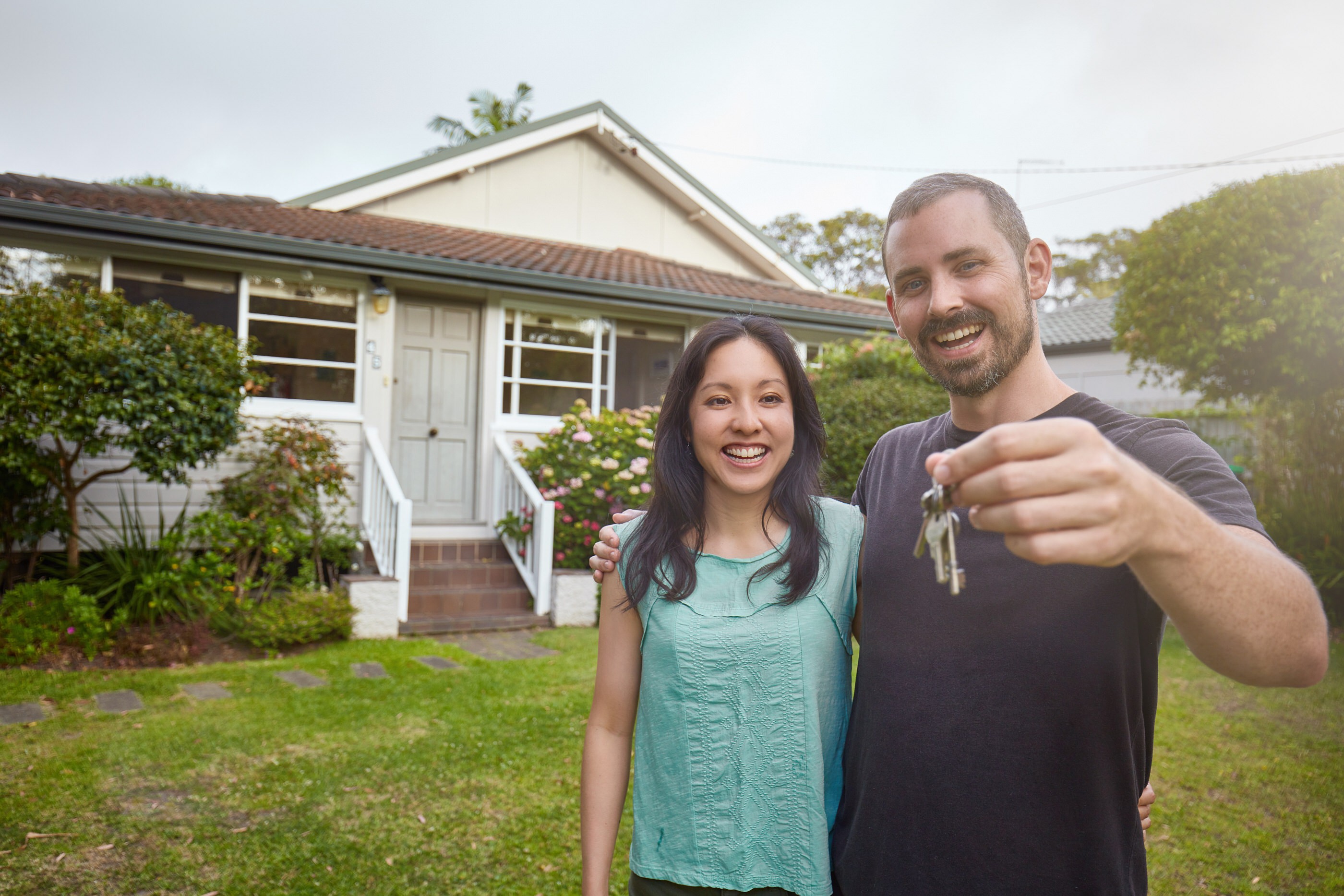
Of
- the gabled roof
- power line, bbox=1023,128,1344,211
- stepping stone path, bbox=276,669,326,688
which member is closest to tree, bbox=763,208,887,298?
power line, bbox=1023,128,1344,211

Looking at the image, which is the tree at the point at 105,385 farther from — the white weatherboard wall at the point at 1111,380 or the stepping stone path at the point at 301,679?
the white weatherboard wall at the point at 1111,380

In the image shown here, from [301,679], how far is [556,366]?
5153 mm

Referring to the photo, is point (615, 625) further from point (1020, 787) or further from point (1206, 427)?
point (1206, 427)

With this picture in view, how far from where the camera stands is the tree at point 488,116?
70.3 feet

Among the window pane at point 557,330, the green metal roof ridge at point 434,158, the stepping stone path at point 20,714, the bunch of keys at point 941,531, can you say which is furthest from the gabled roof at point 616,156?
the bunch of keys at point 941,531

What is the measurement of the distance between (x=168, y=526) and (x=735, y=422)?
752 cm

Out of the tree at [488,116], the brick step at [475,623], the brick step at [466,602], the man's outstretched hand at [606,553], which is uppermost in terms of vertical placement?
the tree at [488,116]

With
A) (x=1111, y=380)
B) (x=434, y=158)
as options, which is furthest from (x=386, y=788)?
(x=1111, y=380)

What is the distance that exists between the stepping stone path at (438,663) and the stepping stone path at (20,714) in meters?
2.24

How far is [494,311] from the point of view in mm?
9375

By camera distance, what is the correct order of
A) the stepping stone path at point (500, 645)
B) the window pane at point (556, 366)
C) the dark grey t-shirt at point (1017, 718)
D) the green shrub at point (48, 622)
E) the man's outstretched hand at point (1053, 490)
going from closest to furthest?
1. the man's outstretched hand at point (1053, 490)
2. the dark grey t-shirt at point (1017, 718)
3. the green shrub at point (48, 622)
4. the stepping stone path at point (500, 645)
5. the window pane at point (556, 366)

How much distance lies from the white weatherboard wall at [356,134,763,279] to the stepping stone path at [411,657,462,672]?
673 cm

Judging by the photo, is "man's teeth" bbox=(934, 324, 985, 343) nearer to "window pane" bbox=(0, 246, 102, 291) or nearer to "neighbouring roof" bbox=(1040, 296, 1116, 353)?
"window pane" bbox=(0, 246, 102, 291)

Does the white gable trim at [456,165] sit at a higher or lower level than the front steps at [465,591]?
higher
